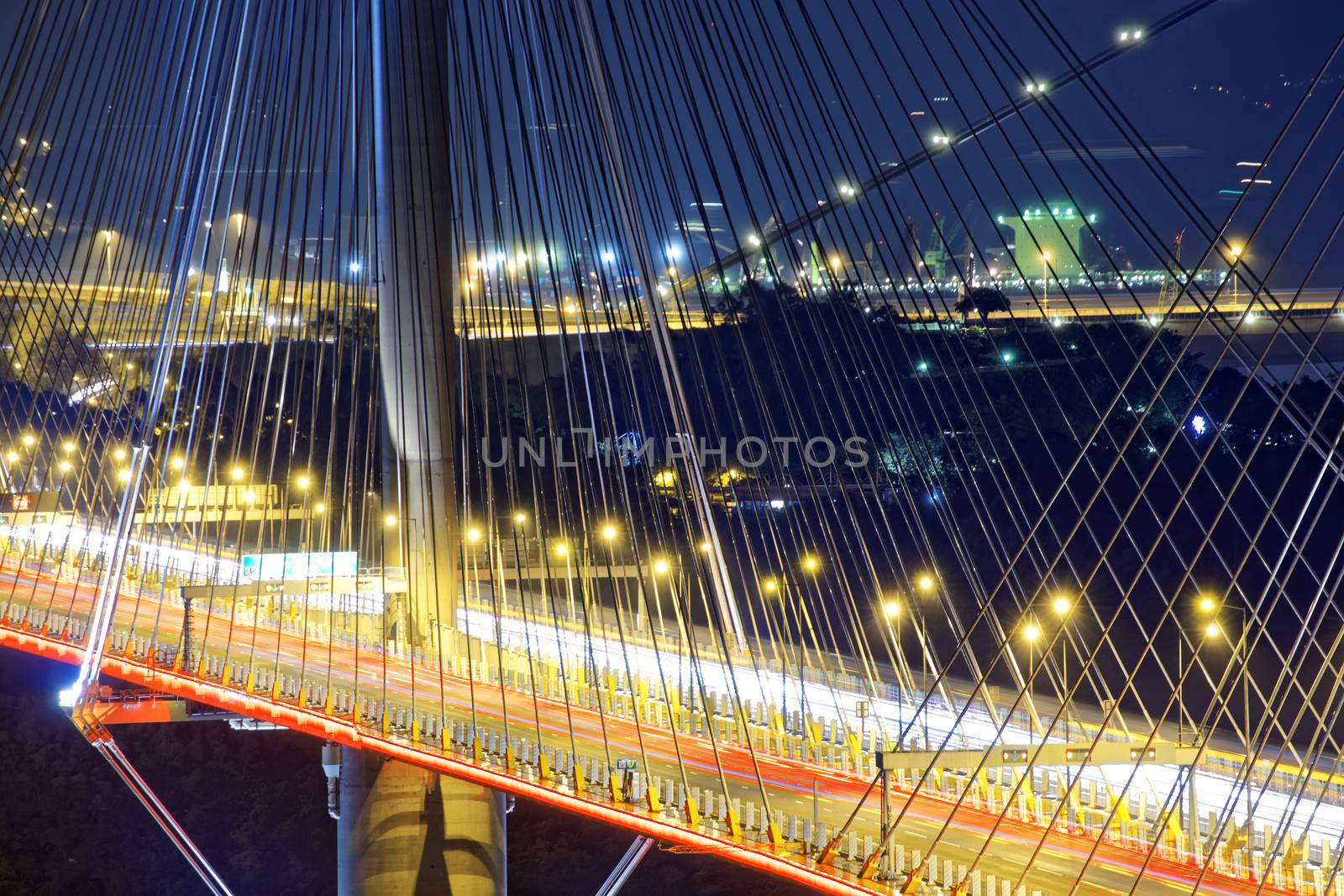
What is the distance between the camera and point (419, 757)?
1439cm

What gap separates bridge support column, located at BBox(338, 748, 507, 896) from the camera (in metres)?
17.3

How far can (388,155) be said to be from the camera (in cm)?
1723

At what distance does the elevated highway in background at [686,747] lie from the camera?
36.1 feet

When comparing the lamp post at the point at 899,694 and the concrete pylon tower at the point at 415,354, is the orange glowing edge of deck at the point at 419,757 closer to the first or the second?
the lamp post at the point at 899,694

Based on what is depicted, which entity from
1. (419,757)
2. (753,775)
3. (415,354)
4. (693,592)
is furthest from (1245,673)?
(693,592)

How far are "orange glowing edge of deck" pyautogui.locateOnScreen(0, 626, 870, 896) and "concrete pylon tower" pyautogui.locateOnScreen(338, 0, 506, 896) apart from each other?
168cm

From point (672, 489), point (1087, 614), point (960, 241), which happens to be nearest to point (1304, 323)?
point (1087, 614)

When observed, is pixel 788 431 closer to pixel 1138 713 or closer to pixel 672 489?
pixel 672 489

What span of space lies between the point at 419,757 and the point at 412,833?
3475 mm

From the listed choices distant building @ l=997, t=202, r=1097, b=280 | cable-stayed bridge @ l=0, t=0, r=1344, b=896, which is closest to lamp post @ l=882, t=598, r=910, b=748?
cable-stayed bridge @ l=0, t=0, r=1344, b=896

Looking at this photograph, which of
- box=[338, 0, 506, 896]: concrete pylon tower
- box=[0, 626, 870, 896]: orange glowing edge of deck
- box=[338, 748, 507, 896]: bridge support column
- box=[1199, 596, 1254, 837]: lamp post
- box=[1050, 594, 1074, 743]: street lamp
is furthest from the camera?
box=[338, 748, 507, 896]: bridge support column

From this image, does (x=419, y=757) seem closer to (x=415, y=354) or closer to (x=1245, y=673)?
(x=415, y=354)

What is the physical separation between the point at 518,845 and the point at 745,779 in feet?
35.8

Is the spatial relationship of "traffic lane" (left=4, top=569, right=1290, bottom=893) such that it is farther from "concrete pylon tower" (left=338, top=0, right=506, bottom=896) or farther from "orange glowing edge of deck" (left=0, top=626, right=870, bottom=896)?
"concrete pylon tower" (left=338, top=0, right=506, bottom=896)
